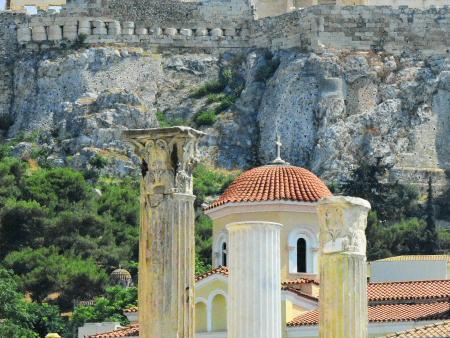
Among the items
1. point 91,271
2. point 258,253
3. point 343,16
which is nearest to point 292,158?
point 343,16

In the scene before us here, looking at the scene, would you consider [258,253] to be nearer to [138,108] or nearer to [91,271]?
[91,271]

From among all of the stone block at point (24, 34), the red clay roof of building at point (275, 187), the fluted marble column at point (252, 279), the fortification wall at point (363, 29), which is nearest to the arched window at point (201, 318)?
the red clay roof of building at point (275, 187)

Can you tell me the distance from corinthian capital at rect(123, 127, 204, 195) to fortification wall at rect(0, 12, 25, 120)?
72.6 m

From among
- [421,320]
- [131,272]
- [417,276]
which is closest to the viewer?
[421,320]

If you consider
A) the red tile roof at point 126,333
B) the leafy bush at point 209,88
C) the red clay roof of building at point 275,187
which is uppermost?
the leafy bush at point 209,88

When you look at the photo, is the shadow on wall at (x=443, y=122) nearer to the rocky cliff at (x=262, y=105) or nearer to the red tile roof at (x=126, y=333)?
the rocky cliff at (x=262, y=105)

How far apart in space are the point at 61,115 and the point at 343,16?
13.7 meters

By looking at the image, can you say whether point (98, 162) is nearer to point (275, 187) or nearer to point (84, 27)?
point (84, 27)

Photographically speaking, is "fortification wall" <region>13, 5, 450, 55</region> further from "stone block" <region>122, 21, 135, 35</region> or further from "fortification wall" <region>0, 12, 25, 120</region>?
"fortification wall" <region>0, 12, 25, 120</region>

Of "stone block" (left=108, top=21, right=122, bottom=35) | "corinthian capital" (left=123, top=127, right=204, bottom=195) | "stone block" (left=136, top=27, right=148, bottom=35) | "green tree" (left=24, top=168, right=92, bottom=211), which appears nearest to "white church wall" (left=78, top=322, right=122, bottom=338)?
"corinthian capital" (left=123, top=127, right=204, bottom=195)

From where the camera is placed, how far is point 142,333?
1984cm

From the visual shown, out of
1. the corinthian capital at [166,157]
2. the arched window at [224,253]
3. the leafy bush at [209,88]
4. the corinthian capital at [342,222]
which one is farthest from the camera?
the leafy bush at [209,88]

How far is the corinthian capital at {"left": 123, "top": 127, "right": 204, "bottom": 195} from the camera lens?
795 inches

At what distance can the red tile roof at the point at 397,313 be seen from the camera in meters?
36.4
